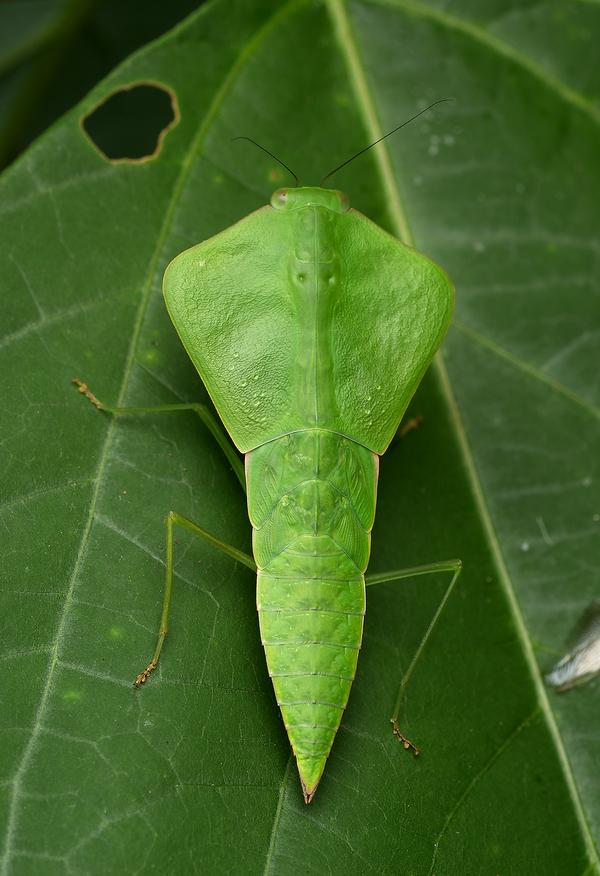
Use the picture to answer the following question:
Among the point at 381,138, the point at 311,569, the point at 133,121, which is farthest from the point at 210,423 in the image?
the point at 381,138

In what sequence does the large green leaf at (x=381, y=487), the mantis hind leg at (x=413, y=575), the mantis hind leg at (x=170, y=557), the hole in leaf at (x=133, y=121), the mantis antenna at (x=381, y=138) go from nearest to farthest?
1. the large green leaf at (x=381, y=487)
2. the mantis hind leg at (x=170, y=557)
3. the mantis hind leg at (x=413, y=575)
4. the hole in leaf at (x=133, y=121)
5. the mantis antenna at (x=381, y=138)

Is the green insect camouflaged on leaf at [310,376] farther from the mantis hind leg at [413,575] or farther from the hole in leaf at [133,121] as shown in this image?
the hole in leaf at [133,121]

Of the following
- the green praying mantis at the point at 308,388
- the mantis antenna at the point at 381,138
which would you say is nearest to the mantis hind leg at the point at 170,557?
the green praying mantis at the point at 308,388

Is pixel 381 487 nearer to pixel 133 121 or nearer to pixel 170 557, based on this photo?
pixel 170 557

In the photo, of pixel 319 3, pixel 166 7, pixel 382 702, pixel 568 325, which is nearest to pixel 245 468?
pixel 382 702

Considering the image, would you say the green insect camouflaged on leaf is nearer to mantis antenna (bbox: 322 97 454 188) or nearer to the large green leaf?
the large green leaf

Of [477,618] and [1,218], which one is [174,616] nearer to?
[477,618]
